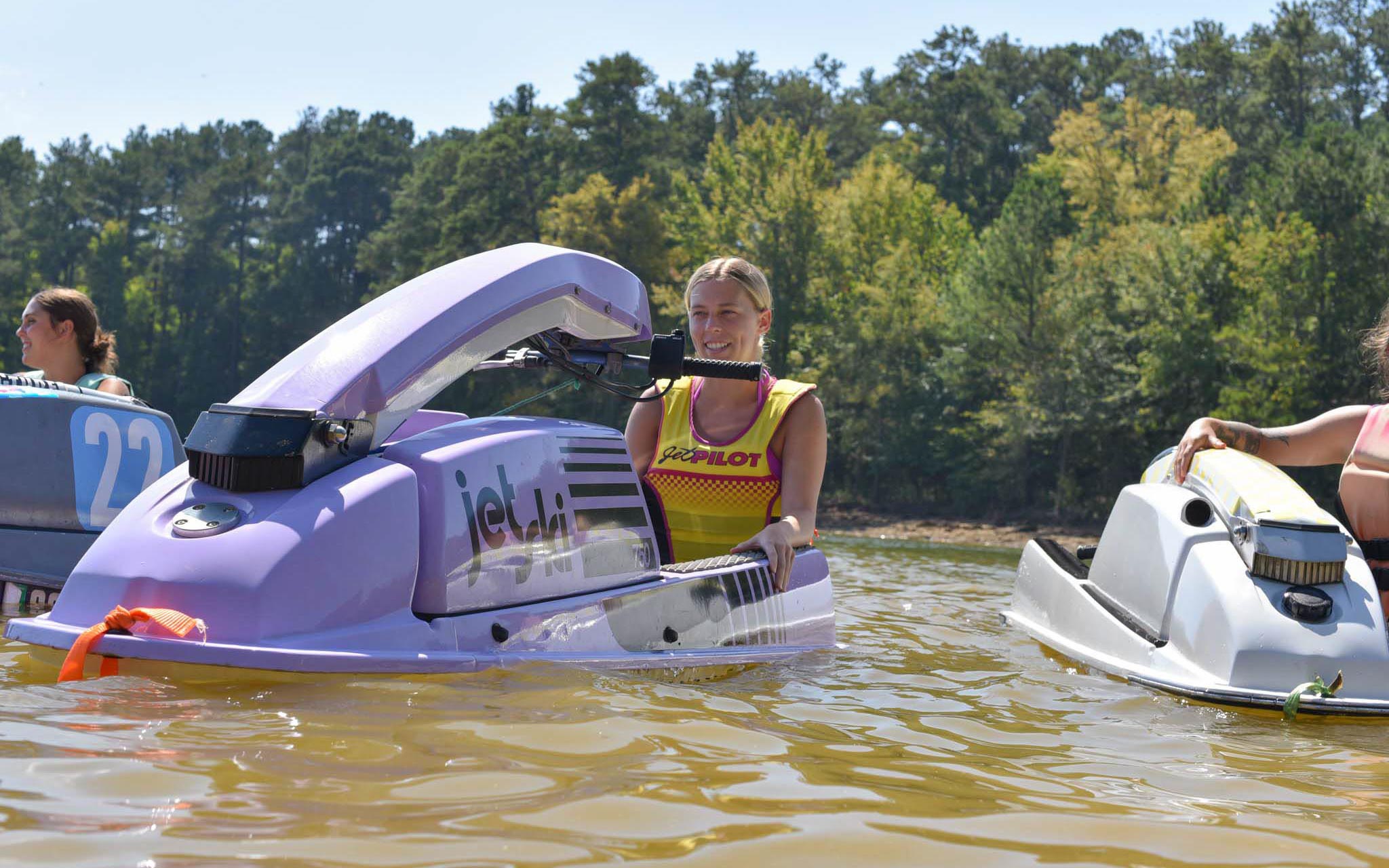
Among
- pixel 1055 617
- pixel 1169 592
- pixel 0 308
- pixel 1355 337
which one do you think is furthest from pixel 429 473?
pixel 0 308

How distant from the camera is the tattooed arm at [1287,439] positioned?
489 centimetres

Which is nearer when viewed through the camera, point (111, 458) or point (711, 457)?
point (711, 457)

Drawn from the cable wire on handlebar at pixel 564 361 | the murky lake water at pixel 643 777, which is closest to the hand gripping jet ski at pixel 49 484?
the murky lake water at pixel 643 777

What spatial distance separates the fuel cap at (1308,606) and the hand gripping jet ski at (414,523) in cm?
171

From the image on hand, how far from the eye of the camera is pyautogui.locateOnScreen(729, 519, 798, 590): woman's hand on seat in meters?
4.40

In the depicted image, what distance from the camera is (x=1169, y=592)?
14.4 ft

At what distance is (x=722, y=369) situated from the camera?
3.74m

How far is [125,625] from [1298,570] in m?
3.29

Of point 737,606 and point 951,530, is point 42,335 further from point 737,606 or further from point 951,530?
point 951,530

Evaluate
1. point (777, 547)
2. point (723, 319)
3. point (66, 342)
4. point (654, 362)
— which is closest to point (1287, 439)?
point (777, 547)

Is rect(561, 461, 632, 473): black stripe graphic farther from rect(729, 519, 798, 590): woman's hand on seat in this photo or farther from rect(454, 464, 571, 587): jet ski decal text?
rect(729, 519, 798, 590): woman's hand on seat

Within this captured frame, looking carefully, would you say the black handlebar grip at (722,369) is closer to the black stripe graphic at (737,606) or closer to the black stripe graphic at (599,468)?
the black stripe graphic at (599,468)

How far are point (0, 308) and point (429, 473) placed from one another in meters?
69.7

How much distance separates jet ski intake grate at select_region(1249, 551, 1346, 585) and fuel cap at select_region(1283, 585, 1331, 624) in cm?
5
